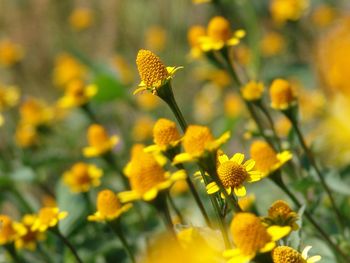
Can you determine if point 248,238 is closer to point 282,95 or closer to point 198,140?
point 198,140

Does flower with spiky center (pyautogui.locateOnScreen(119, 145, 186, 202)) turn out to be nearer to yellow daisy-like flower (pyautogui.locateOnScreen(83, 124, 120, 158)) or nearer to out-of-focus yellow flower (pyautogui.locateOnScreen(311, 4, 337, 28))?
yellow daisy-like flower (pyautogui.locateOnScreen(83, 124, 120, 158))

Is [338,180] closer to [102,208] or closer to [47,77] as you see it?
[102,208]

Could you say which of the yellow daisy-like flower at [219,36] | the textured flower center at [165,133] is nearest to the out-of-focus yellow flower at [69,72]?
the yellow daisy-like flower at [219,36]

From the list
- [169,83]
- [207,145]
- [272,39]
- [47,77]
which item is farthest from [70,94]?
[47,77]

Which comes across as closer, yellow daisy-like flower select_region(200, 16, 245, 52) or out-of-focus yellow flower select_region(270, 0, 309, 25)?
yellow daisy-like flower select_region(200, 16, 245, 52)

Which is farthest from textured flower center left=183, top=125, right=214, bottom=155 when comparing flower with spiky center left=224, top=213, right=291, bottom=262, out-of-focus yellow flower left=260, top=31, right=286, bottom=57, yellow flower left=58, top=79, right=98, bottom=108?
out-of-focus yellow flower left=260, top=31, right=286, bottom=57

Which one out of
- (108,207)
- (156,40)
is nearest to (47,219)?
(108,207)
